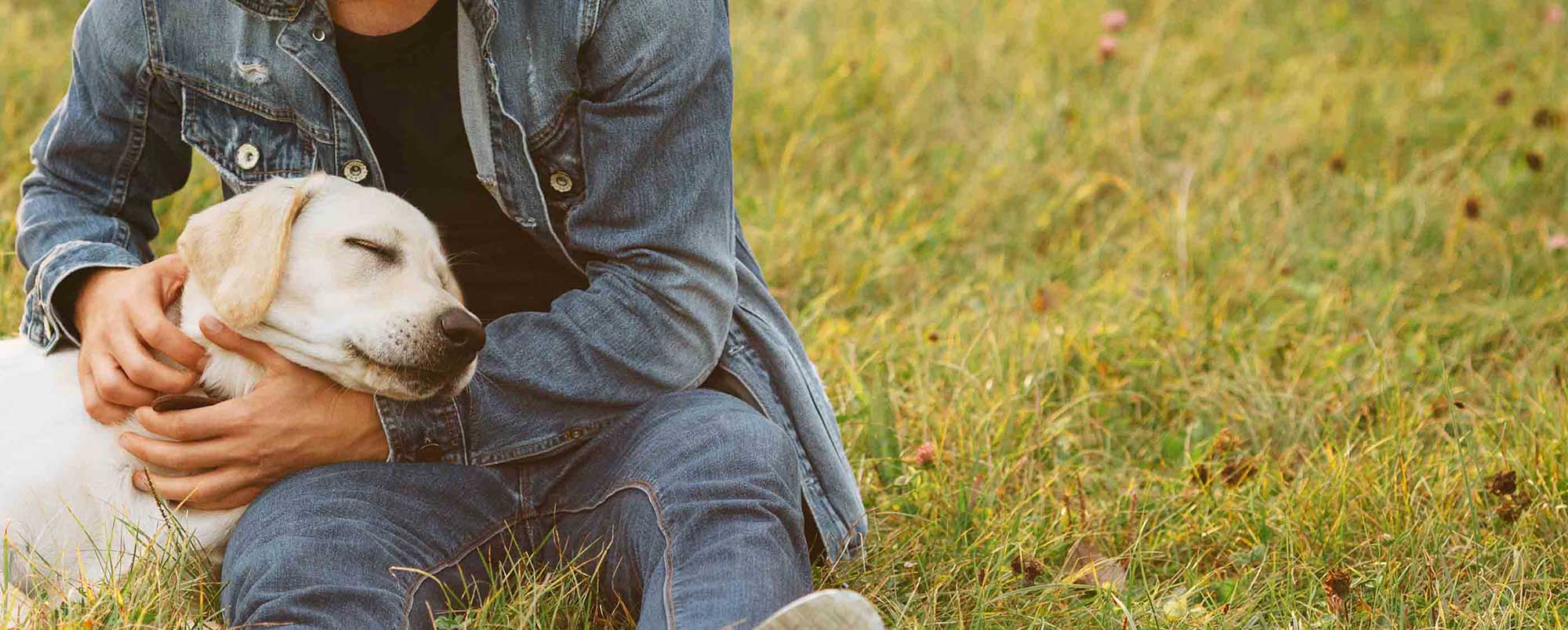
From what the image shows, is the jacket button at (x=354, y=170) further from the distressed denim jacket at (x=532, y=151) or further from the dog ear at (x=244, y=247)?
the dog ear at (x=244, y=247)

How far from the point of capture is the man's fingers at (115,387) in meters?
2.20

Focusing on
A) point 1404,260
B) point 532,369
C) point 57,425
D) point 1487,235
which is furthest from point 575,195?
point 1487,235

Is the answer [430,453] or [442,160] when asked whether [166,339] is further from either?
[442,160]

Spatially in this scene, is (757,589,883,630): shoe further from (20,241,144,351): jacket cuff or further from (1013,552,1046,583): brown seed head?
(20,241,144,351): jacket cuff

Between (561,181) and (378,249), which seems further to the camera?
(561,181)

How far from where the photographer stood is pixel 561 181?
246 centimetres

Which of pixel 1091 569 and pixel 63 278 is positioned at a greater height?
pixel 63 278

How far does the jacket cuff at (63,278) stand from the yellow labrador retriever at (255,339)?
153 millimetres

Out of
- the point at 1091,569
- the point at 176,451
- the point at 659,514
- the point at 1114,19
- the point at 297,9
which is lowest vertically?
the point at 1091,569

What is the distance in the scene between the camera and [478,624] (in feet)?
7.09

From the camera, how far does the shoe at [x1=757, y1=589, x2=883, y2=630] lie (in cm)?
182

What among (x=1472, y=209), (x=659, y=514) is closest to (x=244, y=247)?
(x=659, y=514)

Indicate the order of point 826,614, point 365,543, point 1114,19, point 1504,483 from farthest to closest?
point 1114,19 → point 1504,483 → point 365,543 → point 826,614

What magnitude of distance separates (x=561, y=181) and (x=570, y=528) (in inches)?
23.6
